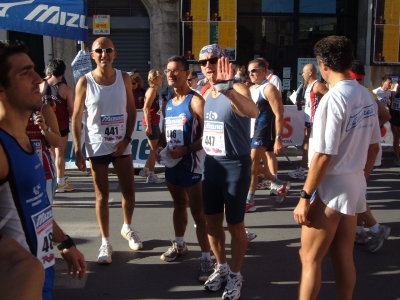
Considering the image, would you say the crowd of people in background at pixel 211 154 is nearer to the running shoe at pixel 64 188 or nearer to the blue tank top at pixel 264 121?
the blue tank top at pixel 264 121

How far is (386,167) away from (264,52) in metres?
6.42

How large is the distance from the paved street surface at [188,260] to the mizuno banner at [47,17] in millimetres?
2438

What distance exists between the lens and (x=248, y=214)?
631 cm

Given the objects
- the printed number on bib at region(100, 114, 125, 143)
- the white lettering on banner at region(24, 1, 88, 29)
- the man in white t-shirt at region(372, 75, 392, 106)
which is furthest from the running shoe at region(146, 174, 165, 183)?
the man in white t-shirt at region(372, 75, 392, 106)

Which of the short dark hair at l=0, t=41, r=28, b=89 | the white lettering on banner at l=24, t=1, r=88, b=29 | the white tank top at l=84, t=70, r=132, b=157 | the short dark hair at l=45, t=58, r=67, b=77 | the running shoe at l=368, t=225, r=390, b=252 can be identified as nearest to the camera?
the short dark hair at l=0, t=41, r=28, b=89

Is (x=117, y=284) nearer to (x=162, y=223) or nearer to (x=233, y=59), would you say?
(x=162, y=223)

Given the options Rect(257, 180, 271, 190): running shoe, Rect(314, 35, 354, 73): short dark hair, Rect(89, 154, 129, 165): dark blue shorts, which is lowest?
Rect(257, 180, 271, 190): running shoe

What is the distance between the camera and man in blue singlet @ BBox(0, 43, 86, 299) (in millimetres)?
1962

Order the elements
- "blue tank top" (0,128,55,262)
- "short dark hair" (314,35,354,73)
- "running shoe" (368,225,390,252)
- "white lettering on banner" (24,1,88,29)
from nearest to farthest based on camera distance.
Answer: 1. "blue tank top" (0,128,55,262)
2. "short dark hair" (314,35,354,73)
3. "running shoe" (368,225,390,252)
4. "white lettering on banner" (24,1,88,29)

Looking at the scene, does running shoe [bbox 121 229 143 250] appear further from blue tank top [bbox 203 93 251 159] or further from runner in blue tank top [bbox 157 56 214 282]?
blue tank top [bbox 203 93 251 159]

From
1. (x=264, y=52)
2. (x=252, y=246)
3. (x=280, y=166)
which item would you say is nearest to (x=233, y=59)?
(x=264, y=52)

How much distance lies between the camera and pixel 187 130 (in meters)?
4.31

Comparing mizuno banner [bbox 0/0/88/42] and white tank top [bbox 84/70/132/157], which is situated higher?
mizuno banner [bbox 0/0/88/42]

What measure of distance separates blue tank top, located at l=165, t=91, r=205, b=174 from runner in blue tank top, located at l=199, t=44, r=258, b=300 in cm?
40
